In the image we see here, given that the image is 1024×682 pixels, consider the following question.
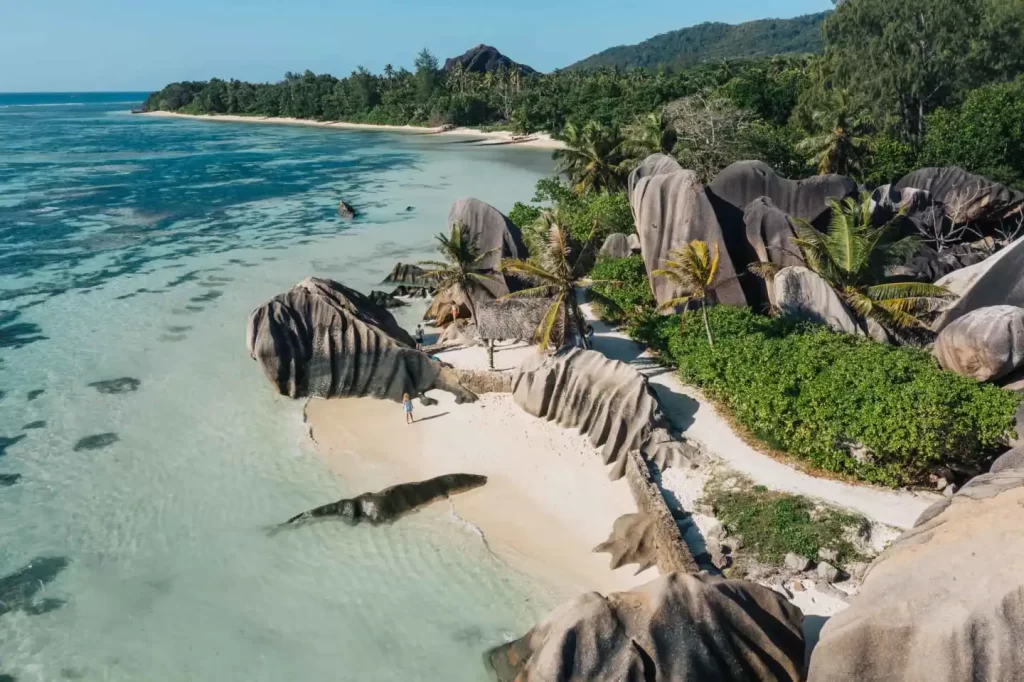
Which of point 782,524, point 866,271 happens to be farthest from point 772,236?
point 782,524

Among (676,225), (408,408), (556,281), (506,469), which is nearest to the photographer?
(506,469)

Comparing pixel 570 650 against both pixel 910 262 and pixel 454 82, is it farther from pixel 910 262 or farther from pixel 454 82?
pixel 454 82

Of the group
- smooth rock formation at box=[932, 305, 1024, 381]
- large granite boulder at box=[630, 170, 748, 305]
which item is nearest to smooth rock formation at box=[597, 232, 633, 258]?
large granite boulder at box=[630, 170, 748, 305]

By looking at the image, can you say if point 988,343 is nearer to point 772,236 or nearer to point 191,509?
point 772,236

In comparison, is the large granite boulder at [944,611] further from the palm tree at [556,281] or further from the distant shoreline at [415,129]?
the distant shoreline at [415,129]

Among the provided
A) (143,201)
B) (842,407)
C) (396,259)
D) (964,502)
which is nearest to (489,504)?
(842,407)

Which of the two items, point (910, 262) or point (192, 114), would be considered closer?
point (910, 262)
